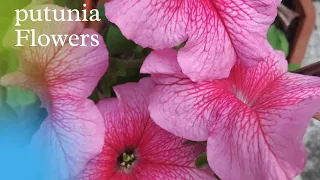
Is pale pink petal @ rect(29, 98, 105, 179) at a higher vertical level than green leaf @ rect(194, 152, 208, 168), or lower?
higher

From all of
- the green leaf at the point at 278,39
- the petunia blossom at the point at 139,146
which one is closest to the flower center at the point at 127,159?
the petunia blossom at the point at 139,146

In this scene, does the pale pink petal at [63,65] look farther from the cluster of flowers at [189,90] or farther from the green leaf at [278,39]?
the green leaf at [278,39]

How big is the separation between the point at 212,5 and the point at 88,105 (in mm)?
114

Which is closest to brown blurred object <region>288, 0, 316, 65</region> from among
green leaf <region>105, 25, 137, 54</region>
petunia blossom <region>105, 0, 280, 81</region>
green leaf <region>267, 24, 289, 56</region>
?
green leaf <region>267, 24, 289, 56</region>

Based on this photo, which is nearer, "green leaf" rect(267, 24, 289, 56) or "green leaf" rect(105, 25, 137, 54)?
"green leaf" rect(105, 25, 137, 54)

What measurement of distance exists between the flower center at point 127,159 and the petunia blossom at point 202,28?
12 cm

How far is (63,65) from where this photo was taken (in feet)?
1.40

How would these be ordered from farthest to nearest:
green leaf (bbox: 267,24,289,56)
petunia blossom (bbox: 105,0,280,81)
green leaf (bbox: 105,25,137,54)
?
green leaf (bbox: 267,24,289,56), green leaf (bbox: 105,25,137,54), petunia blossom (bbox: 105,0,280,81)

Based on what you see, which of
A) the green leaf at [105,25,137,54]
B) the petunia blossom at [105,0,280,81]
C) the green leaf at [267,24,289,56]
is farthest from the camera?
the green leaf at [267,24,289,56]

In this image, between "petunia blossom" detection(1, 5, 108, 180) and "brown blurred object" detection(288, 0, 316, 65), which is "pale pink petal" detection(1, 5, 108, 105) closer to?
"petunia blossom" detection(1, 5, 108, 180)

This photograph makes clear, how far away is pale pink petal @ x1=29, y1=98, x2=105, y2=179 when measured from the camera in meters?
0.41

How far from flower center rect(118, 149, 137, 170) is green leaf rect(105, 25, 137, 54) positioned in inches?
4.9

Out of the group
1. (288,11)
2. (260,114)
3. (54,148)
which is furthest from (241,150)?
(288,11)

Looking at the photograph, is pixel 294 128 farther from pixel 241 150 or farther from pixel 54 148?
pixel 54 148
